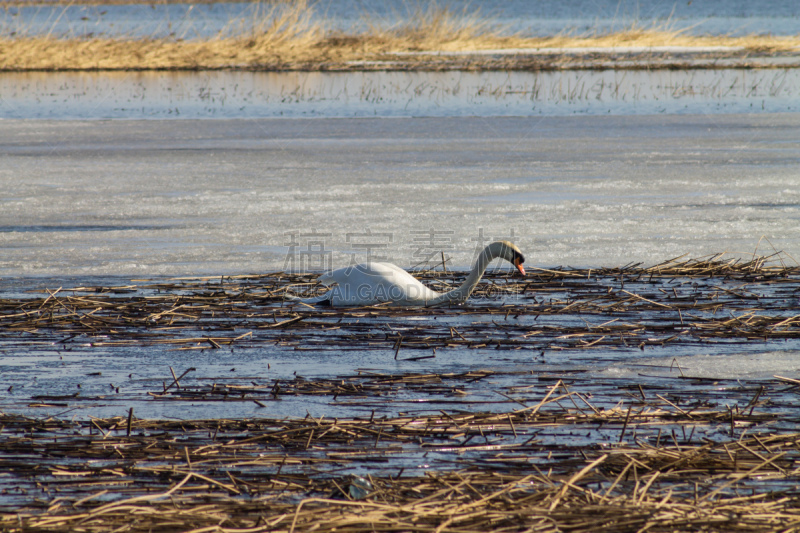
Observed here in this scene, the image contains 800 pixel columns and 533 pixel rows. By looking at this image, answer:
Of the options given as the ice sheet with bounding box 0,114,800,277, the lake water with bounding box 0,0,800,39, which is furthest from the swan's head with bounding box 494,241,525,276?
the lake water with bounding box 0,0,800,39

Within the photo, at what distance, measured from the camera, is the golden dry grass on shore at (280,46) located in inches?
1142

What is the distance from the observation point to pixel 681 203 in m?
11.2

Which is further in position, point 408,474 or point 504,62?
point 504,62

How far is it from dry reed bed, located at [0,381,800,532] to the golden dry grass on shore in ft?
81.8

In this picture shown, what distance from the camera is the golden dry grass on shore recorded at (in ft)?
95.2

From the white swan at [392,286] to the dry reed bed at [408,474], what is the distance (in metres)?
2.15

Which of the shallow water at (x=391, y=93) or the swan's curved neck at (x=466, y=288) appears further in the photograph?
the shallow water at (x=391, y=93)

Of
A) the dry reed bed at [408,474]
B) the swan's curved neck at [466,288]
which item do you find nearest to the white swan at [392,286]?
the swan's curved neck at [466,288]

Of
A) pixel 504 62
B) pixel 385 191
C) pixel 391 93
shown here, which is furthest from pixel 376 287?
pixel 504 62

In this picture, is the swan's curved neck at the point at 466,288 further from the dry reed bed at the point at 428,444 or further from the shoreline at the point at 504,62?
the shoreline at the point at 504,62

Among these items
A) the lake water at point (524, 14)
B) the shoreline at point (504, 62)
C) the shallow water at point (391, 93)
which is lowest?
the shallow water at point (391, 93)

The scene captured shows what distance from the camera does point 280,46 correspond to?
30750mm

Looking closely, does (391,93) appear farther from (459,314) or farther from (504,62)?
(459,314)

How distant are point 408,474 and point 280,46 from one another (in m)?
28.5
